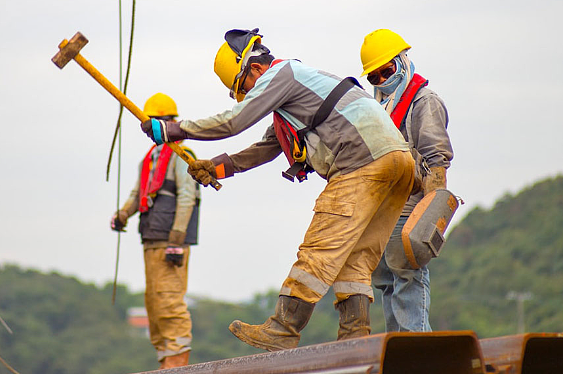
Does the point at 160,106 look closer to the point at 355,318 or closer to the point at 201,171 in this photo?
the point at 201,171

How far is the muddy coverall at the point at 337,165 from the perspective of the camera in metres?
5.08

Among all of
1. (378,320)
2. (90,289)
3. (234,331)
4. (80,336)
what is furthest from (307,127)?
(90,289)

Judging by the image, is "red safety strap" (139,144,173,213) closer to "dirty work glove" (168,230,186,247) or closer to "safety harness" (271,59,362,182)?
"dirty work glove" (168,230,186,247)

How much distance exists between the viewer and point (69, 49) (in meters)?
5.46

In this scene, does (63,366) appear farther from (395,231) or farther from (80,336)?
(395,231)

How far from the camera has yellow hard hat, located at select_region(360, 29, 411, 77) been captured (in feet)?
20.3

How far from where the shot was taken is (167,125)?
17.4 feet

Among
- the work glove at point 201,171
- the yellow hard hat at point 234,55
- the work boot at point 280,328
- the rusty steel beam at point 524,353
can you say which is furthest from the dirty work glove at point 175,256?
the rusty steel beam at point 524,353

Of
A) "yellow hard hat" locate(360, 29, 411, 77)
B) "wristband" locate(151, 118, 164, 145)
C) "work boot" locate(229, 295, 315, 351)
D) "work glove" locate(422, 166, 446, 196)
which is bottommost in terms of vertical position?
"work boot" locate(229, 295, 315, 351)

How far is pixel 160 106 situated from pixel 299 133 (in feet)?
12.9

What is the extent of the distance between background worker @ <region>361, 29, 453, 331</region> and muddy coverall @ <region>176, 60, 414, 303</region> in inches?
28.0

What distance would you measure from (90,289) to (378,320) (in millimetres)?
33079

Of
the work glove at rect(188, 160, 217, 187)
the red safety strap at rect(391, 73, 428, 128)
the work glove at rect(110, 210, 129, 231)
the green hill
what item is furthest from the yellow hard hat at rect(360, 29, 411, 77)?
the green hill

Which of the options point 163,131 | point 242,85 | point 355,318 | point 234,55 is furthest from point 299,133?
point 355,318
